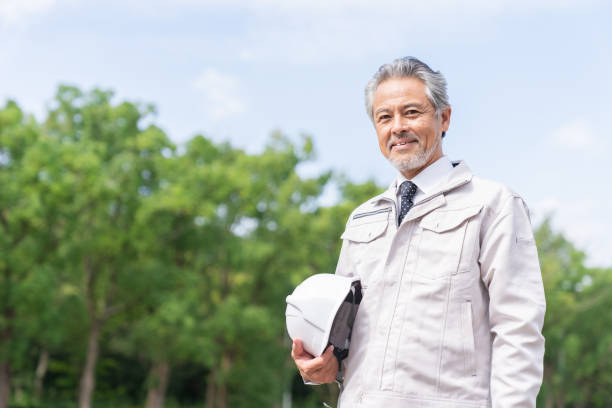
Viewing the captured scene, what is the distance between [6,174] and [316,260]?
1080 centimetres

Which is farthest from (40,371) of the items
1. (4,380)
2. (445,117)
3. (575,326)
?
(445,117)

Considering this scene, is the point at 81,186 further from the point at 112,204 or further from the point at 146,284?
the point at 146,284

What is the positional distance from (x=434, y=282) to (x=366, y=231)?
1.35 feet

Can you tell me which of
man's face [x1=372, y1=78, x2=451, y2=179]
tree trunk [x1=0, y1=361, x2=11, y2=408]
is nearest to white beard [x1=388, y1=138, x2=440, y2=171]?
man's face [x1=372, y1=78, x2=451, y2=179]

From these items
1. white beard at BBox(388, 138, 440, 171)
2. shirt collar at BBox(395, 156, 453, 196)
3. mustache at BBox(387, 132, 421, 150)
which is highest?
mustache at BBox(387, 132, 421, 150)

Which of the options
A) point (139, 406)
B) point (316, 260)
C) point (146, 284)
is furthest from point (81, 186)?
point (139, 406)

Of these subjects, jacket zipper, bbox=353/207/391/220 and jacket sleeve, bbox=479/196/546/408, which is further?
jacket zipper, bbox=353/207/391/220

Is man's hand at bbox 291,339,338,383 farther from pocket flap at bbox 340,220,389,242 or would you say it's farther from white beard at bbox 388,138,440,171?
white beard at bbox 388,138,440,171

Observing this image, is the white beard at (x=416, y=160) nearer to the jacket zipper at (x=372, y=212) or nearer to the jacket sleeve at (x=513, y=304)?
the jacket zipper at (x=372, y=212)

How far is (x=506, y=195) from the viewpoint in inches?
93.4

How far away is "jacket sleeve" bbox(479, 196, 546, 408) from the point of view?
6.98ft

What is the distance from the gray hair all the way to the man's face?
2 cm

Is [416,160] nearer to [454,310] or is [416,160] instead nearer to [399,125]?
[399,125]

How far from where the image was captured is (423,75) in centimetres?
254
